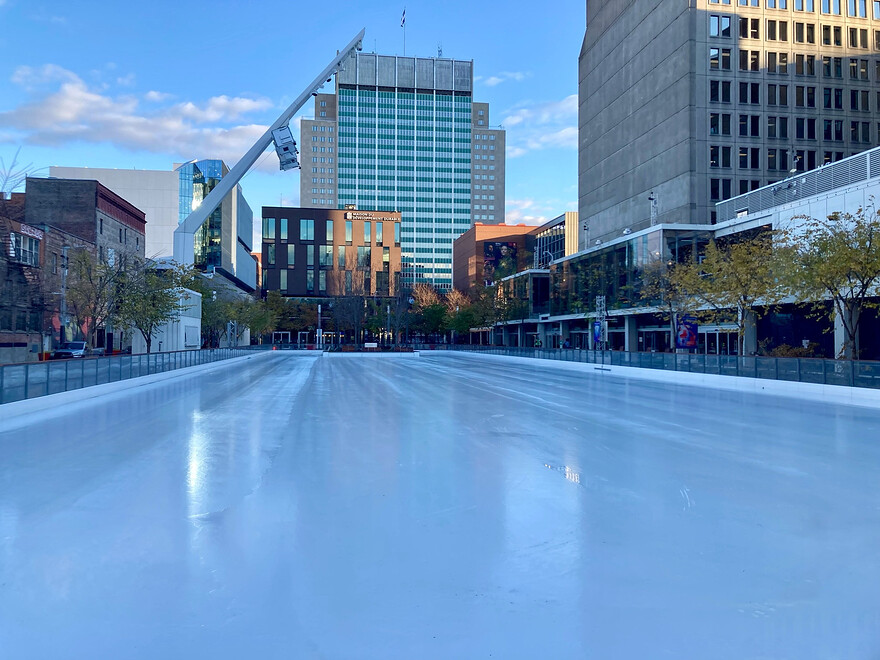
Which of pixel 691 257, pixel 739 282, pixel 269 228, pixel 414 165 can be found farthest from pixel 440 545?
pixel 414 165

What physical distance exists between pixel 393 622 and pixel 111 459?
7.71m

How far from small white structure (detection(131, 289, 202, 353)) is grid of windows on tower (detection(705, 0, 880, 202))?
42.8 metres

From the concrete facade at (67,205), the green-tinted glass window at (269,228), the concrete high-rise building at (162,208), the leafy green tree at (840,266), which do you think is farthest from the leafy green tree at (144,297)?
the green-tinted glass window at (269,228)

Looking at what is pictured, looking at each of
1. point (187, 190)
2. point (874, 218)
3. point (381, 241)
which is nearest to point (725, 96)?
point (874, 218)

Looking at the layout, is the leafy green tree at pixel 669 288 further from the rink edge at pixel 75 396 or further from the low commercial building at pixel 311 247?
the low commercial building at pixel 311 247

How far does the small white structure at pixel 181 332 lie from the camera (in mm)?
38562

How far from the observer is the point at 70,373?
19.5 meters

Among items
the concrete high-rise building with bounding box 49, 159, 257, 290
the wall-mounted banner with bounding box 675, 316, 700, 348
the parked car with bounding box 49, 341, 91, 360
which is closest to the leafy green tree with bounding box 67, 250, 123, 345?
the parked car with bounding box 49, 341, 91, 360

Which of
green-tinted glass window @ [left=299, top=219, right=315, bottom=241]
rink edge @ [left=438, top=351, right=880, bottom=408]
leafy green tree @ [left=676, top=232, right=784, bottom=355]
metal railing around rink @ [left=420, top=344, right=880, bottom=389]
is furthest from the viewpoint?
green-tinted glass window @ [left=299, top=219, right=315, bottom=241]

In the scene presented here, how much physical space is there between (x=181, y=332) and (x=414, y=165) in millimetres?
135051

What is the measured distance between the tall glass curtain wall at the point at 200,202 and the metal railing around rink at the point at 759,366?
72.7 meters

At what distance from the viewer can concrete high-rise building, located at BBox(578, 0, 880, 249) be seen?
5188cm

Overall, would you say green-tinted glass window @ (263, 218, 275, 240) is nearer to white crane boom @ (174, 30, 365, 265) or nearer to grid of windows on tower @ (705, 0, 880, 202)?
white crane boom @ (174, 30, 365, 265)

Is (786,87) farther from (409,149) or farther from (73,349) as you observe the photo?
(409,149)
